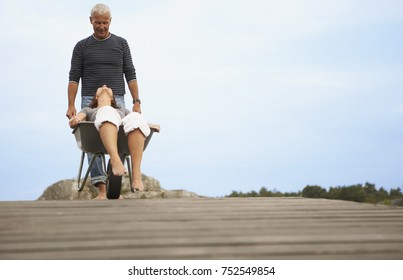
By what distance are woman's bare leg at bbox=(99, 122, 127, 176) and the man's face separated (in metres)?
1.37

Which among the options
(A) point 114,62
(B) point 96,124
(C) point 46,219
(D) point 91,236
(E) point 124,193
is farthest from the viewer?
(E) point 124,193

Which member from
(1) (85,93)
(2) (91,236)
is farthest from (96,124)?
(2) (91,236)

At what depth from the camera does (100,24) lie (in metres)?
5.79

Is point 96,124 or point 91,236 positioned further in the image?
point 96,124

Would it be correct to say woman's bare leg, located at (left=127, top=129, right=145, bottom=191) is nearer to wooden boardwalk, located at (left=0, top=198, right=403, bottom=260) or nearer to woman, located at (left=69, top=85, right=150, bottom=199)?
woman, located at (left=69, top=85, right=150, bottom=199)

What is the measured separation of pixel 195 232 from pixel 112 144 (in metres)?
2.46

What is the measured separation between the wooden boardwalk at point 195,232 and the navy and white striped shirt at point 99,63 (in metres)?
2.74

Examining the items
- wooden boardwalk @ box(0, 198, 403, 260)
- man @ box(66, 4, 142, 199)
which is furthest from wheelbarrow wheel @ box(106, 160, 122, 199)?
wooden boardwalk @ box(0, 198, 403, 260)

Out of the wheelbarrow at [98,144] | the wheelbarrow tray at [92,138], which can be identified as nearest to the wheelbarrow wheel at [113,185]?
the wheelbarrow at [98,144]

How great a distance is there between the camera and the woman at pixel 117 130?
188 inches
